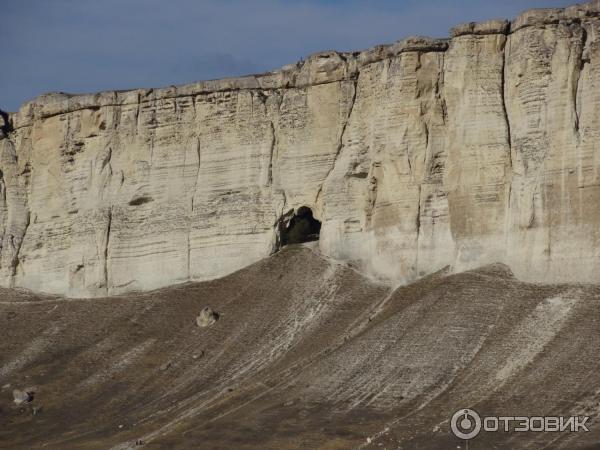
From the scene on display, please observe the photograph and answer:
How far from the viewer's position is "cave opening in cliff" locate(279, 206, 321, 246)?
66.9 metres

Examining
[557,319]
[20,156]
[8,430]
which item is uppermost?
[20,156]

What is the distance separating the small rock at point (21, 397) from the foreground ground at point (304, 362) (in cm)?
32

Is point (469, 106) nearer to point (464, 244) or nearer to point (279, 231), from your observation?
point (464, 244)

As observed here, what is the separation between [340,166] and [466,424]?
2065cm

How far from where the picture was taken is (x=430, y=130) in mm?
61281

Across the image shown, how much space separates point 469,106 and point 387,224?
582cm

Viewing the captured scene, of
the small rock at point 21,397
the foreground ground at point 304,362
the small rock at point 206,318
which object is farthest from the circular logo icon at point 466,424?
the small rock at point 21,397

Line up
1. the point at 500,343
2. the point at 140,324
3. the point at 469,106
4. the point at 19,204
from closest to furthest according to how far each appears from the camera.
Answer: the point at 500,343 → the point at 469,106 → the point at 140,324 → the point at 19,204

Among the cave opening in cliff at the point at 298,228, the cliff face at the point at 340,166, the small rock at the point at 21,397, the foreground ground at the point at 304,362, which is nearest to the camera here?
the foreground ground at the point at 304,362

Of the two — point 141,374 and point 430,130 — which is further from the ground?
point 430,130

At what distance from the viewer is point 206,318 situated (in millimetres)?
61688

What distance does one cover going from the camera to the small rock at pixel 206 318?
61.5m

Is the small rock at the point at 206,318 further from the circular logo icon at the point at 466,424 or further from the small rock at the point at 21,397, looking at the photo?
the circular logo icon at the point at 466,424

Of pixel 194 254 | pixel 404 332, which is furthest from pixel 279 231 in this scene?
pixel 404 332
